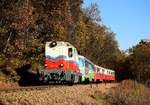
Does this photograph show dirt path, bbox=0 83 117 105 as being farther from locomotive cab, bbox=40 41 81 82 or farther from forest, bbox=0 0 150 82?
forest, bbox=0 0 150 82

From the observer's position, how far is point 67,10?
1583 inches

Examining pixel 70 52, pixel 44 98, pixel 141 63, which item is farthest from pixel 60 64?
pixel 141 63

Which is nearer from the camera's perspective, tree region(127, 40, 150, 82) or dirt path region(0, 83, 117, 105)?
dirt path region(0, 83, 117, 105)

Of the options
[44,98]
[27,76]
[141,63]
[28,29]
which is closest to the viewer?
[44,98]

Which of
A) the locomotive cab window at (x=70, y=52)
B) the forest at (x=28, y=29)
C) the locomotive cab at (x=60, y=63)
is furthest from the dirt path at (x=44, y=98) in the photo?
the forest at (x=28, y=29)

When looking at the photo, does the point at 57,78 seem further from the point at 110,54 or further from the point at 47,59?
the point at 110,54

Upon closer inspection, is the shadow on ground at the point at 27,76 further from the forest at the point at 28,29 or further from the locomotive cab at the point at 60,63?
the locomotive cab at the point at 60,63

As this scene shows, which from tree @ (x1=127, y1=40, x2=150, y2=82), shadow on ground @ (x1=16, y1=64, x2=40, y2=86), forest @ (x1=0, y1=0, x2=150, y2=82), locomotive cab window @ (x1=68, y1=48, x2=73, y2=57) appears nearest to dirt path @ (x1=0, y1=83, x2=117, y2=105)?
locomotive cab window @ (x1=68, y1=48, x2=73, y2=57)

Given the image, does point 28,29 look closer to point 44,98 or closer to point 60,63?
point 60,63

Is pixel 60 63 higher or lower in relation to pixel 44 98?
higher

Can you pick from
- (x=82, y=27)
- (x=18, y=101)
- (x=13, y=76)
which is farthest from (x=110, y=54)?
(x=18, y=101)

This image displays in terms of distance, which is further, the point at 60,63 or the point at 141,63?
the point at 141,63

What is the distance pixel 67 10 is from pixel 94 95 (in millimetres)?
17280

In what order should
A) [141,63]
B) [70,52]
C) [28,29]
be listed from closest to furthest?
[70,52]
[28,29]
[141,63]
